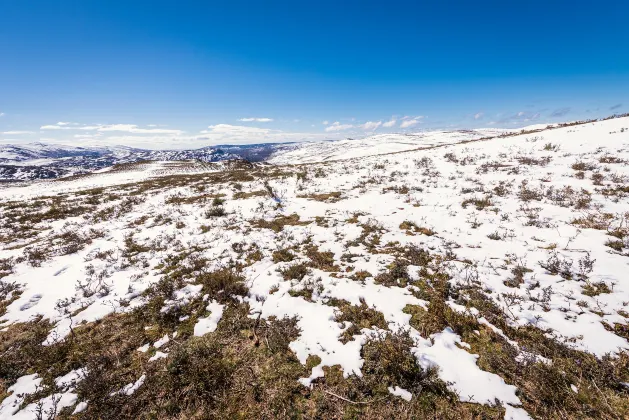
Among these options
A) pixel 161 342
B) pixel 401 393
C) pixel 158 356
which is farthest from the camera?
pixel 161 342

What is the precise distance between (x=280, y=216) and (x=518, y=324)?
9986 mm

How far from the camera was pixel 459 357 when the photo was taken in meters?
4.73

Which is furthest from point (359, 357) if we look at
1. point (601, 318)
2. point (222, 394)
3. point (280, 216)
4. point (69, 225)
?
point (69, 225)

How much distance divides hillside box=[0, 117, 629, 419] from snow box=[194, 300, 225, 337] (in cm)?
5

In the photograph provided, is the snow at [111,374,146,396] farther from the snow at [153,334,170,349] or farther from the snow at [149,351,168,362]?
the snow at [153,334,170,349]

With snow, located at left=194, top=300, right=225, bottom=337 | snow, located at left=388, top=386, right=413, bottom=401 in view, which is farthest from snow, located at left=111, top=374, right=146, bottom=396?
snow, located at left=388, top=386, right=413, bottom=401

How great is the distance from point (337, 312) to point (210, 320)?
3.04m

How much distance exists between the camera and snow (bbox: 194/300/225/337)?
19.0ft

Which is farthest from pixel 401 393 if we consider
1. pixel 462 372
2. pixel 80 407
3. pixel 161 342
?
pixel 80 407

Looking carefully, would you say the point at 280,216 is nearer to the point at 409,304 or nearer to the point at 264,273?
the point at 264,273

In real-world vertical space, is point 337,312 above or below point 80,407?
above

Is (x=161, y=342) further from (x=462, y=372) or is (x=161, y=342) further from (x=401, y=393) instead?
(x=462, y=372)

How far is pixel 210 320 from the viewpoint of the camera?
6125 mm

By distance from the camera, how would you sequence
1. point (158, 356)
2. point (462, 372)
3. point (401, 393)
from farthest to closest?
point (158, 356) < point (462, 372) < point (401, 393)
